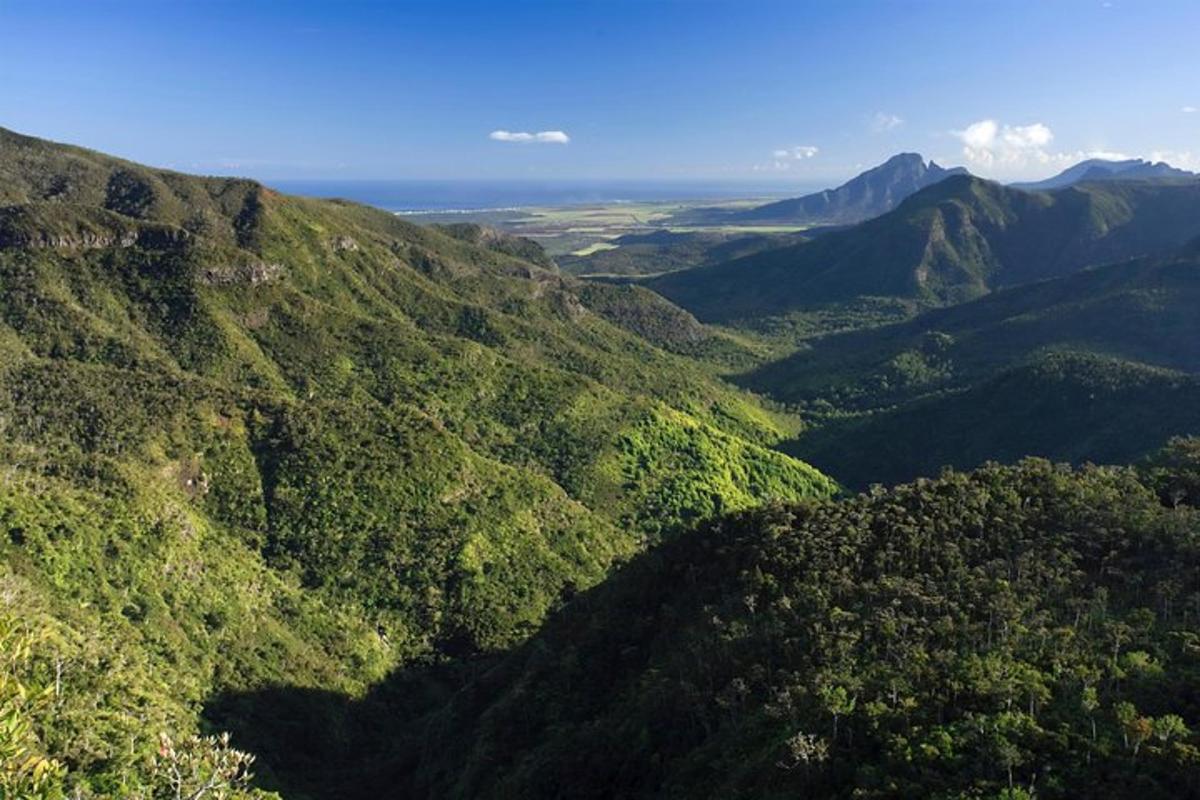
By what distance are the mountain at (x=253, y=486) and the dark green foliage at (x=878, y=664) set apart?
27343 mm

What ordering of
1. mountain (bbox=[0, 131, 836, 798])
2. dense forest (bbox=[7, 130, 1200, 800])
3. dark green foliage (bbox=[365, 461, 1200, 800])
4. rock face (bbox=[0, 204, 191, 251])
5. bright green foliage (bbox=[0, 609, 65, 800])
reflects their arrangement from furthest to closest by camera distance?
rock face (bbox=[0, 204, 191, 251]), mountain (bbox=[0, 131, 836, 798]), dense forest (bbox=[7, 130, 1200, 800]), dark green foliage (bbox=[365, 461, 1200, 800]), bright green foliage (bbox=[0, 609, 65, 800])

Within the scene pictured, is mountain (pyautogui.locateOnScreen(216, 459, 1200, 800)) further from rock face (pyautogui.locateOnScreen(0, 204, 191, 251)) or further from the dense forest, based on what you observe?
rock face (pyautogui.locateOnScreen(0, 204, 191, 251))

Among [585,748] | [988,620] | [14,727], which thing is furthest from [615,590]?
[14,727]

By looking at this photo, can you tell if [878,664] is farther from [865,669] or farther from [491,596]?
[491,596]

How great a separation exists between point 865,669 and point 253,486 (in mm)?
92456

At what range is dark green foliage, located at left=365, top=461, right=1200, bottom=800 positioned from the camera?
4206 cm

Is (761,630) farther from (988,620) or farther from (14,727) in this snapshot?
(14,727)

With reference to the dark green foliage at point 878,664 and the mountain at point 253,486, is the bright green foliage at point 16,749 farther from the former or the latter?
the dark green foliage at point 878,664

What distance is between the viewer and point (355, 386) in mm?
161250

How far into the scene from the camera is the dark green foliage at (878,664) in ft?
138

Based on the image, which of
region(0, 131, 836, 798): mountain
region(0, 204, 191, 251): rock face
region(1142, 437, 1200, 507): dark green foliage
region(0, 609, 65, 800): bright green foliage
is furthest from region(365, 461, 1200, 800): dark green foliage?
region(0, 204, 191, 251): rock face

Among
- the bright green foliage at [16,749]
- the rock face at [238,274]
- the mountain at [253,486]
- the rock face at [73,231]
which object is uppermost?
the rock face at [73,231]

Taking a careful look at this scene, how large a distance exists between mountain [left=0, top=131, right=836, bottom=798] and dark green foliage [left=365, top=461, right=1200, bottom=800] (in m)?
27.3

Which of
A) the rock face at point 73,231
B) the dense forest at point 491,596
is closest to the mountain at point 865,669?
the dense forest at point 491,596
